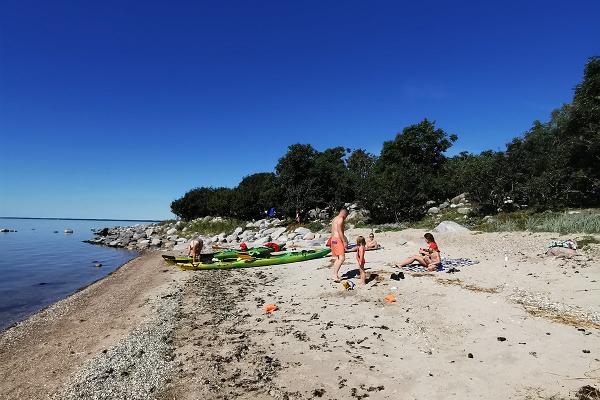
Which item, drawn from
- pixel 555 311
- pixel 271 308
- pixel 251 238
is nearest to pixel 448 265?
pixel 555 311

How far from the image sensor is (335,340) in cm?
680

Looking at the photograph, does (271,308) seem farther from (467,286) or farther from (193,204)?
(193,204)

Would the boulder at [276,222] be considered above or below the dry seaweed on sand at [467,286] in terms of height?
above

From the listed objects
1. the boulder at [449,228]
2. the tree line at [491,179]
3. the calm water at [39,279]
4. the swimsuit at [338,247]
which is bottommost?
the calm water at [39,279]

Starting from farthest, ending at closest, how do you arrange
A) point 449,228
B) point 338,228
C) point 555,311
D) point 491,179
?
point 491,179 < point 449,228 < point 338,228 < point 555,311

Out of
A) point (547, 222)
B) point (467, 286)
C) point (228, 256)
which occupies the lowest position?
point (467, 286)

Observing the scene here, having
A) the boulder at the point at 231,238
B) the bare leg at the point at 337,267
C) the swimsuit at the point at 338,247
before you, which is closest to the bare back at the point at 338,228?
the swimsuit at the point at 338,247

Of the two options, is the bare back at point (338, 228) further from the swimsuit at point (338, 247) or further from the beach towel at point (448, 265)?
the beach towel at point (448, 265)

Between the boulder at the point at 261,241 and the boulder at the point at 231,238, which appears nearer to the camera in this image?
the boulder at the point at 261,241

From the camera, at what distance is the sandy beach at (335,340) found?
515 cm

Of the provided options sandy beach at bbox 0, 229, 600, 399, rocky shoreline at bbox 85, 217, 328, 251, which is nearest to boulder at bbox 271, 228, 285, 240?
rocky shoreline at bbox 85, 217, 328, 251

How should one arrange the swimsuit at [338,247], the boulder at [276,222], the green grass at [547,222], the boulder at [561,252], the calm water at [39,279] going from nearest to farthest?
1. the swimsuit at [338,247]
2. the boulder at [561,252]
3. the calm water at [39,279]
4. the green grass at [547,222]
5. the boulder at [276,222]

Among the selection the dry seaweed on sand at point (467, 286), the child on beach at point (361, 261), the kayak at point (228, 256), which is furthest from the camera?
the kayak at point (228, 256)

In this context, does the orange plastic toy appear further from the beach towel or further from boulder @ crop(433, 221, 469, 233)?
boulder @ crop(433, 221, 469, 233)
